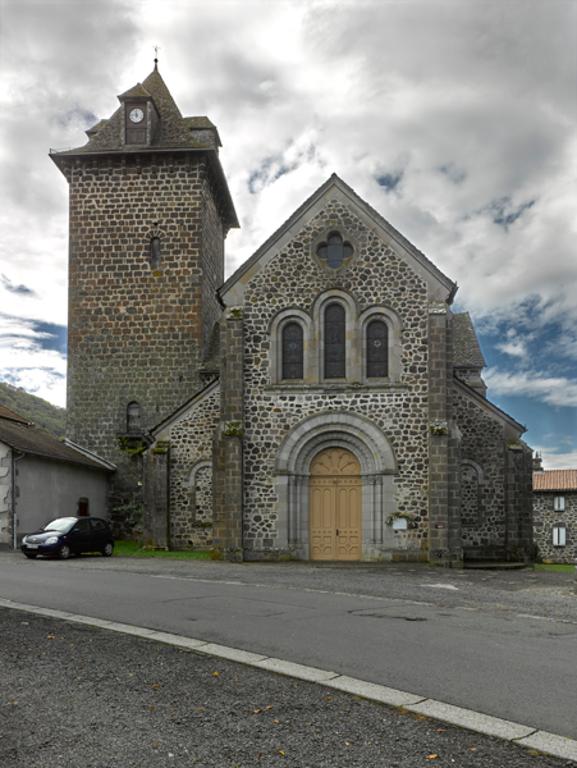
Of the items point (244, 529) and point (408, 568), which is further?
point (244, 529)

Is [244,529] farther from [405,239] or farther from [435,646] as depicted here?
[435,646]

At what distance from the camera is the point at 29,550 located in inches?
945

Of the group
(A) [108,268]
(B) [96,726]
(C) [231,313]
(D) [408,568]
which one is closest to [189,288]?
(A) [108,268]

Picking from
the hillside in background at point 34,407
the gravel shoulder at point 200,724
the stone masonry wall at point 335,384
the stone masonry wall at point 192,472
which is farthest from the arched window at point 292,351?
the hillside in background at point 34,407

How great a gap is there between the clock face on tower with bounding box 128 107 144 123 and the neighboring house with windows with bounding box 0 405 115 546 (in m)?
12.8

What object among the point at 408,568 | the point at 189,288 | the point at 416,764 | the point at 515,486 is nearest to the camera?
the point at 416,764

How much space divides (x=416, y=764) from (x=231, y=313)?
1922cm

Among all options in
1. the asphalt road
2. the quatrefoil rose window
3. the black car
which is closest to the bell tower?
the black car

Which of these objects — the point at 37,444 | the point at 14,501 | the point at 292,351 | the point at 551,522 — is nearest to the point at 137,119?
the point at 37,444

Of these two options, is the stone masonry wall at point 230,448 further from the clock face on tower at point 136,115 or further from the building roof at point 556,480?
the building roof at point 556,480

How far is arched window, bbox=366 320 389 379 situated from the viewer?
23875 mm

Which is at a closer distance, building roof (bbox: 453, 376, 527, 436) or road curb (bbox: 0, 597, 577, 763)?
road curb (bbox: 0, 597, 577, 763)

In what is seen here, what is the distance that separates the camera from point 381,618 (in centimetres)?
1166

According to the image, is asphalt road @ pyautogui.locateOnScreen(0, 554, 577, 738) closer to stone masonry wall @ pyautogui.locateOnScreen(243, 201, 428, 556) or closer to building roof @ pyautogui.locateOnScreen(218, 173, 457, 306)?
stone masonry wall @ pyautogui.locateOnScreen(243, 201, 428, 556)
